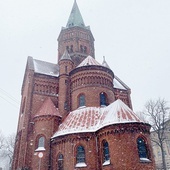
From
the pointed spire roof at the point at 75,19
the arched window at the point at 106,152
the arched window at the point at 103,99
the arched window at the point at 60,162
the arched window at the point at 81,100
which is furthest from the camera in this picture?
the pointed spire roof at the point at 75,19

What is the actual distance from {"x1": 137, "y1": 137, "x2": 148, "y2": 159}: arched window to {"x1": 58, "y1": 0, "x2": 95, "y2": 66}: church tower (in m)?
19.5

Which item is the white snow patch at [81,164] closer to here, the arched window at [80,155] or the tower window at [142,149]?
the arched window at [80,155]

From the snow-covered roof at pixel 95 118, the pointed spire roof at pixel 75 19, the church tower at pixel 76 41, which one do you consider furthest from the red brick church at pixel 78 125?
the pointed spire roof at pixel 75 19

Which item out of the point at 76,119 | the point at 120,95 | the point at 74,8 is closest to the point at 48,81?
the point at 76,119

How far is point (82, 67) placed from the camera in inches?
987

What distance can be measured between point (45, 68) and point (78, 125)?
40.7 feet

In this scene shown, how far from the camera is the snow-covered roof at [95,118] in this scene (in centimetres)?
1755

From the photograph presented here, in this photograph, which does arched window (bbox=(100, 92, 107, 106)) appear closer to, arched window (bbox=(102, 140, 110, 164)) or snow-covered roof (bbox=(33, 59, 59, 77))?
arched window (bbox=(102, 140, 110, 164))

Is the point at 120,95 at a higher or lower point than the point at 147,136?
higher

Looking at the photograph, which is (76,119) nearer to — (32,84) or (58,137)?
(58,137)

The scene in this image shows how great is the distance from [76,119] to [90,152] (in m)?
4.26

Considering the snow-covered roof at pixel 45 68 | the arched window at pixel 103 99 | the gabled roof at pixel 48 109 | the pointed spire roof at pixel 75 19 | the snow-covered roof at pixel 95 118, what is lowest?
the snow-covered roof at pixel 95 118

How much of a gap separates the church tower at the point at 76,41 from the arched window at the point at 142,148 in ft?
Result: 63.8

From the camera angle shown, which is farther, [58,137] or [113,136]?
[58,137]
